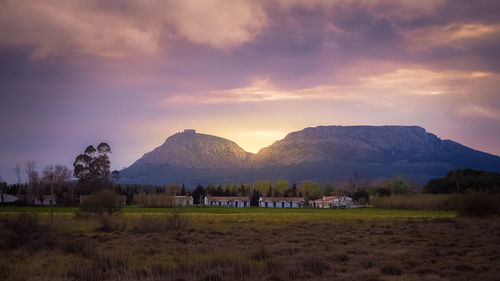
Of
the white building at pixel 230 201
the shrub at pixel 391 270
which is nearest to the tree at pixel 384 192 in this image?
the white building at pixel 230 201

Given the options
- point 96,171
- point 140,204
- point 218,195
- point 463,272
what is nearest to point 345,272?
point 463,272

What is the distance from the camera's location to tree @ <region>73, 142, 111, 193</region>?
10369 cm

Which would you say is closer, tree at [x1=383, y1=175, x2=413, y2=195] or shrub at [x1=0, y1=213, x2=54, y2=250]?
shrub at [x1=0, y1=213, x2=54, y2=250]

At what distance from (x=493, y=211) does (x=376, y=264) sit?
3869 cm

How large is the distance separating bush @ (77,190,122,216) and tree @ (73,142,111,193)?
5715cm

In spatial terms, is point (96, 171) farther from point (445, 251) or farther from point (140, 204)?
point (445, 251)

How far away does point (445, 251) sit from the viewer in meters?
19.1

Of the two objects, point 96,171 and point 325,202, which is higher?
point 96,171

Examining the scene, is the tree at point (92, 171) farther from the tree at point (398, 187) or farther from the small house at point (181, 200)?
the tree at point (398, 187)

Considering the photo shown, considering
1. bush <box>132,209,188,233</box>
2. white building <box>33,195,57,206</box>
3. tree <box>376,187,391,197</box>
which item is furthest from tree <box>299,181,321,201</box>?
bush <box>132,209,188,233</box>

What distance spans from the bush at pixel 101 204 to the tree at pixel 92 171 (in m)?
57.1

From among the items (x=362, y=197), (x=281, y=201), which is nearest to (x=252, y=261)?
→ (x=362, y=197)

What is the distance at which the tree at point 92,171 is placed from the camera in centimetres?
10369

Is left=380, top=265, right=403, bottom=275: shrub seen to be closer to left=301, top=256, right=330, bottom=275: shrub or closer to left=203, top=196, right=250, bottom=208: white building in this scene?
left=301, top=256, right=330, bottom=275: shrub
